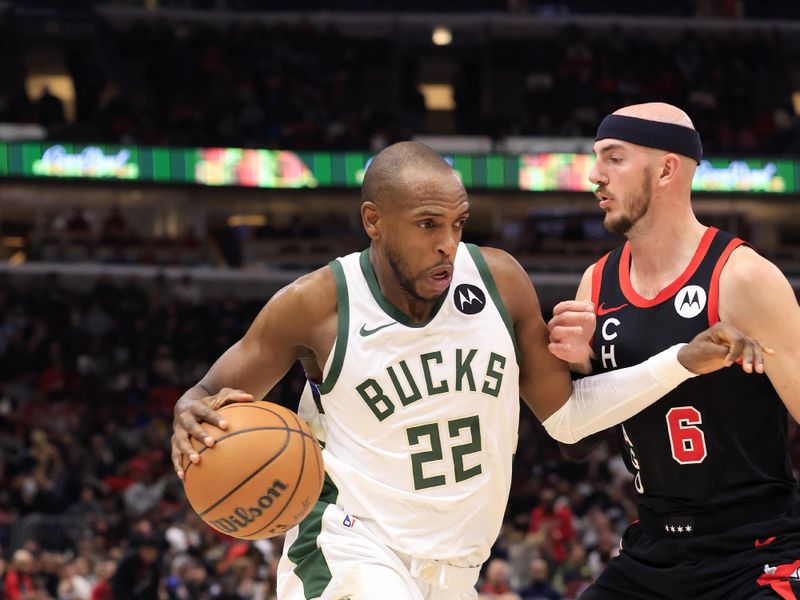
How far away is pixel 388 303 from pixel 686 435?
47.2 inches

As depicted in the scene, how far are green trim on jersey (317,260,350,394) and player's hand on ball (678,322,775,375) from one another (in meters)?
1.20

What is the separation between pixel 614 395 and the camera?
183 inches

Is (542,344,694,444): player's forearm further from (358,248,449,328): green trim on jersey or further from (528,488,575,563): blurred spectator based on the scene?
(528,488,575,563): blurred spectator

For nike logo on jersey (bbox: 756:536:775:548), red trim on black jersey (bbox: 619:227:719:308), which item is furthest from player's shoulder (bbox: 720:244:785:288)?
nike logo on jersey (bbox: 756:536:775:548)

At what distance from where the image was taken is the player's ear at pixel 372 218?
4.62 meters

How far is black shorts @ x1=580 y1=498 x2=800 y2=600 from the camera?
4.41m

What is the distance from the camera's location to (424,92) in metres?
28.2

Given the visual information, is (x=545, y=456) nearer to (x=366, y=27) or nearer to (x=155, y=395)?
(x=155, y=395)

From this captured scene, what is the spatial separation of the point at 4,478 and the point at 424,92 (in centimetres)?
1473

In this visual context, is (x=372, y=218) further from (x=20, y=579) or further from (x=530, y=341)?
(x=20, y=579)

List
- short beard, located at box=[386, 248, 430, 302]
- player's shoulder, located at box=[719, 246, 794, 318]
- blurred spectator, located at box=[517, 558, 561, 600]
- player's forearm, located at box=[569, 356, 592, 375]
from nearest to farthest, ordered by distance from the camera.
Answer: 1. player's shoulder, located at box=[719, 246, 794, 318]
2. short beard, located at box=[386, 248, 430, 302]
3. player's forearm, located at box=[569, 356, 592, 375]
4. blurred spectator, located at box=[517, 558, 561, 600]

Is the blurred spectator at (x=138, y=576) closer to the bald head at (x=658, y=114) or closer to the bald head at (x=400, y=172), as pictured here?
the bald head at (x=400, y=172)

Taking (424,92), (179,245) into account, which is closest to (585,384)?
(179,245)

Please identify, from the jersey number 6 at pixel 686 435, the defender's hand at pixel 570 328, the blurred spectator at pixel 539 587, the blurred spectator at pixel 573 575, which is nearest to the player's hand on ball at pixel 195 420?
the defender's hand at pixel 570 328
